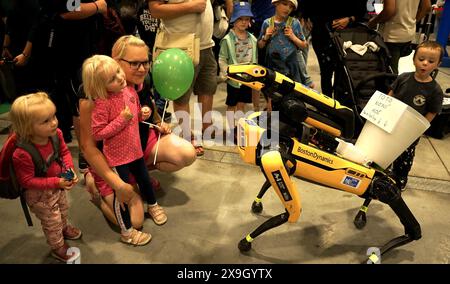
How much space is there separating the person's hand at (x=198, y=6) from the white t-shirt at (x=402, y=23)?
5.16 ft

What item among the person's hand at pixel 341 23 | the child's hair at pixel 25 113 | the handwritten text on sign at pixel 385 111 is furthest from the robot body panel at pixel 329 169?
the person's hand at pixel 341 23

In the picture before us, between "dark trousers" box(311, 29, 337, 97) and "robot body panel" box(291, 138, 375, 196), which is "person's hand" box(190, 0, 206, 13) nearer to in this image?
"dark trousers" box(311, 29, 337, 97)

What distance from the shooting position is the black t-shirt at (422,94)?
90.1 inches

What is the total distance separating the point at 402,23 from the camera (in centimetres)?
311

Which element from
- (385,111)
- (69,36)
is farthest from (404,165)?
(69,36)

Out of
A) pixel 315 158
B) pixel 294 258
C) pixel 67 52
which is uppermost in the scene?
pixel 67 52

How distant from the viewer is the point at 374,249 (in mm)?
2020

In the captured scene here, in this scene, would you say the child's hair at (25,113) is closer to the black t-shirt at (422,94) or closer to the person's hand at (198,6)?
the person's hand at (198,6)

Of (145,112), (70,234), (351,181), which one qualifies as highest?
(145,112)

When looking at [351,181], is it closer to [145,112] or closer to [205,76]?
[145,112]

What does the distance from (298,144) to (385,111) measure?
0.46 m

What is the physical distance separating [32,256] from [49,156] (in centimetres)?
60
